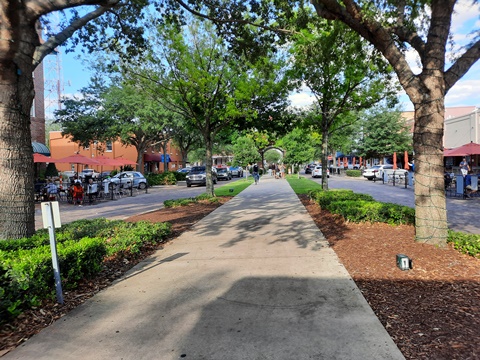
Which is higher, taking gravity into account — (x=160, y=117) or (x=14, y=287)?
(x=160, y=117)

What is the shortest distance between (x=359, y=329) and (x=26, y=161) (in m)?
5.51

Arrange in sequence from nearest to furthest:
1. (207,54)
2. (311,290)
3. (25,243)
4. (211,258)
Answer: (311,290) < (25,243) < (211,258) < (207,54)

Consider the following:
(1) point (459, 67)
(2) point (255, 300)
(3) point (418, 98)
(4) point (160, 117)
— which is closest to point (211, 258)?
(2) point (255, 300)

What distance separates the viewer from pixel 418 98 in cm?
580

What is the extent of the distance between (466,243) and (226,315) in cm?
425

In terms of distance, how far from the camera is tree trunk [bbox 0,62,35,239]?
5.21m

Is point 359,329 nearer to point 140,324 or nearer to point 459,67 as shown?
point 140,324

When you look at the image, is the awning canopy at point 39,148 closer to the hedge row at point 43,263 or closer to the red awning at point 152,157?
the red awning at point 152,157

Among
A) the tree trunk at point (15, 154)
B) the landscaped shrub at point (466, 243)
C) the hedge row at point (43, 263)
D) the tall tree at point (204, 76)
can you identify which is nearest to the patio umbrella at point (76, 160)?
the tall tree at point (204, 76)

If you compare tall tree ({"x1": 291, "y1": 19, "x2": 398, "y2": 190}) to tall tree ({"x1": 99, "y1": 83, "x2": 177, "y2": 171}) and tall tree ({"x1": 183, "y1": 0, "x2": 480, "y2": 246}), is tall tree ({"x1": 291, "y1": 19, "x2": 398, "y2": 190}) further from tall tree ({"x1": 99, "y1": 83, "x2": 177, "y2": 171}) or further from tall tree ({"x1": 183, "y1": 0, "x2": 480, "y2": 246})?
tall tree ({"x1": 99, "y1": 83, "x2": 177, "y2": 171})

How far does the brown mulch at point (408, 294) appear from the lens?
9.87 feet

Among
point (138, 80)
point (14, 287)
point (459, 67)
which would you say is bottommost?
point (14, 287)

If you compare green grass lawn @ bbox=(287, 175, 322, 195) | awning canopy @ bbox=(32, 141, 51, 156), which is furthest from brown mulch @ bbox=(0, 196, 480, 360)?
awning canopy @ bbox=(32, 141, 51, 156)

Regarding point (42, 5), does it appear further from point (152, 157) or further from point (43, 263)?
point (152, 157)
